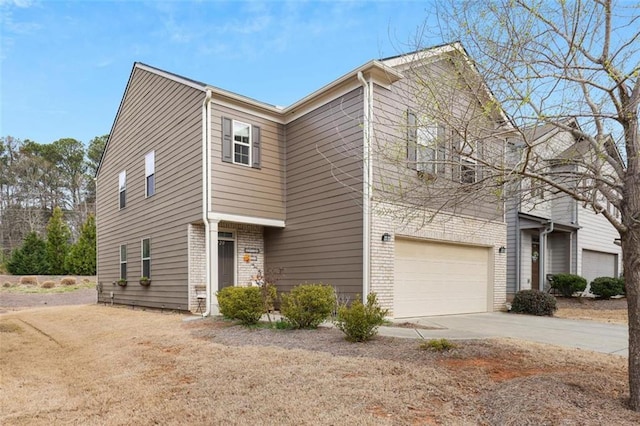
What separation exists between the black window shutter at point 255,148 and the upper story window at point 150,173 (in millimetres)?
4011

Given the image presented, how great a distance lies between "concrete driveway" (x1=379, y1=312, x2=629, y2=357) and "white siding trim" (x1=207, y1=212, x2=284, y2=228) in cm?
425

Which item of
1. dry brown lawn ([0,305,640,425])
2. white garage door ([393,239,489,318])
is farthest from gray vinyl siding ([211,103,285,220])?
dry brown lawn ([0,305,640,425])

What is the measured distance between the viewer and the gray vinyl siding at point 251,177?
10.6 meters

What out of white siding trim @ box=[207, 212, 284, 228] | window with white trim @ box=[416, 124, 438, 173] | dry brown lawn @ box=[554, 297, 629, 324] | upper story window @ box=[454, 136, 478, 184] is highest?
window with white trim @ box=[416, 124, 438, 173]

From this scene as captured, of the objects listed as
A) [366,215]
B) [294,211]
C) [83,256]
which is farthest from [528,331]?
[83,256]

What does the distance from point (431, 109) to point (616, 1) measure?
2.04 meters

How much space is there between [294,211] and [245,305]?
370cm

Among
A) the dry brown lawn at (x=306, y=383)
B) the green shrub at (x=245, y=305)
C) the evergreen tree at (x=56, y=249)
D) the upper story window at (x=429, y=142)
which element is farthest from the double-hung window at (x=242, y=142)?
the evergreen tree at (x=56, y=249)

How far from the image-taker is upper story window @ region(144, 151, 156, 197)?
13.4 m

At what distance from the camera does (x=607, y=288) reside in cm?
1608

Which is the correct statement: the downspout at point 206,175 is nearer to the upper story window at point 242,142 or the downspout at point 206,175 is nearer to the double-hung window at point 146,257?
the upper story window at point 242,142

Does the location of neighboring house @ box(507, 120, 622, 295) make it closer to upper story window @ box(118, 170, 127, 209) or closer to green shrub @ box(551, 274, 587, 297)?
green shrub @ box(551, 274, 587, 297)

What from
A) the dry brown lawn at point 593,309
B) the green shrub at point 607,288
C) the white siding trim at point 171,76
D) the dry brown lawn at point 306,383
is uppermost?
the white siding trim at point 171,76

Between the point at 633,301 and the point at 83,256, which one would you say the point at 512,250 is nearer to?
the point at 633,301
